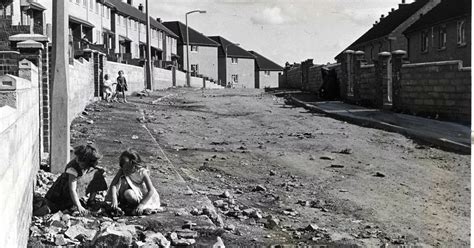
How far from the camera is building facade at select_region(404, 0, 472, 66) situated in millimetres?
22438

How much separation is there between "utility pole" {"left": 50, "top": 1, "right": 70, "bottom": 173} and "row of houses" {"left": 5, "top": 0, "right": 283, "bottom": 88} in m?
18.3

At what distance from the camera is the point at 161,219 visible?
19.1 ft

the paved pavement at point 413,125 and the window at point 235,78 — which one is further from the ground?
the window at point 235,78

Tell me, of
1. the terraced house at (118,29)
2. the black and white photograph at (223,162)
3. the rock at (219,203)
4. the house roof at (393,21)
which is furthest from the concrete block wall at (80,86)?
the house roof at (393,21)

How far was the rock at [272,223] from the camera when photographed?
19.9ft

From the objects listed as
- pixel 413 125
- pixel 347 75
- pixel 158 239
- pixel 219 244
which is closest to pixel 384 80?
pixel 413 125

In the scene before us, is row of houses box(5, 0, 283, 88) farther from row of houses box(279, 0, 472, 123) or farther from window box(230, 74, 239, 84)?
row of houses box(279, 0, 472, 123)

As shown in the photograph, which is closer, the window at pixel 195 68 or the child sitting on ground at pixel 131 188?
the child sitting on ground at pixel 131 188

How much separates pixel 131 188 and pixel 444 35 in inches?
853

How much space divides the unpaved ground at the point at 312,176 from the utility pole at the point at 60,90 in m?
0.83

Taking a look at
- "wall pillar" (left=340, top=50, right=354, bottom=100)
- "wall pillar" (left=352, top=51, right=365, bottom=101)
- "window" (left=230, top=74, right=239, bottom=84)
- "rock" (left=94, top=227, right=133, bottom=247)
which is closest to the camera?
"rock" (left=94, top=227, right=133, bottom=247)

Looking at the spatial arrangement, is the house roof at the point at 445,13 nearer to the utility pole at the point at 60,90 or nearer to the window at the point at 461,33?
the window at the point at 461,33

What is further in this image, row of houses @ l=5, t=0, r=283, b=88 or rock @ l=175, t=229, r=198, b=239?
row of houses @ l=5, t=0, r=283, b=88

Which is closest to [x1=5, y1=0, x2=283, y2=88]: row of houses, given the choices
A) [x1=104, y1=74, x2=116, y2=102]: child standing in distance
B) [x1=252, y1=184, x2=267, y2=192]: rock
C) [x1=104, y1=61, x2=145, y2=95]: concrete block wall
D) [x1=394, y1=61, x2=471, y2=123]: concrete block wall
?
[x1=104, y1=61, x2=145, y2=95]: concrete block wall
